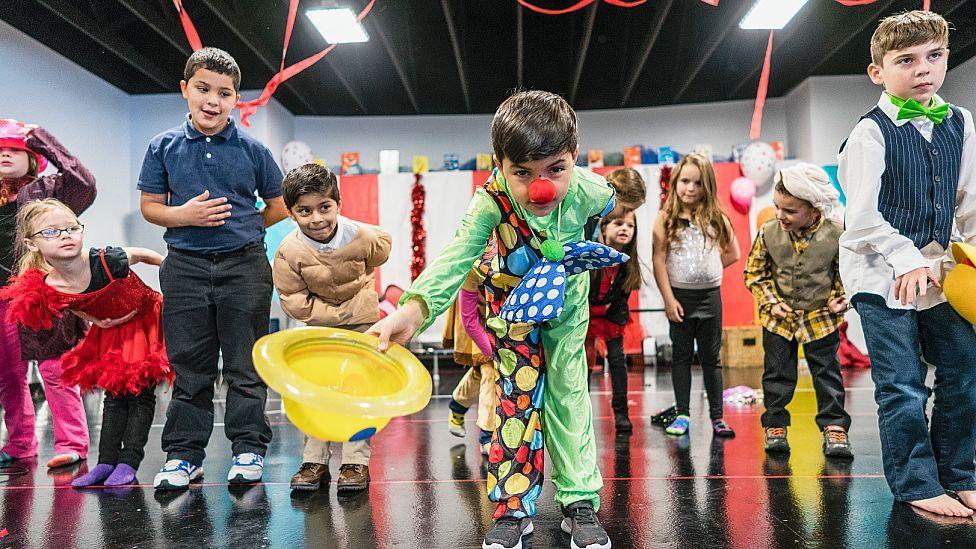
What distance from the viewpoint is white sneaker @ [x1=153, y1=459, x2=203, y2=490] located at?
2336 millimetres

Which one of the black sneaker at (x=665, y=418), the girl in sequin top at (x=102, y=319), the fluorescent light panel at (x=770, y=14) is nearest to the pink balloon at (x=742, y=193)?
the fluorescent light panel at (x=770, y=14)

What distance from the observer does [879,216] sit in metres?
1.94

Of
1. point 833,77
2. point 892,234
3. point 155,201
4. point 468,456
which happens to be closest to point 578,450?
point 892,234

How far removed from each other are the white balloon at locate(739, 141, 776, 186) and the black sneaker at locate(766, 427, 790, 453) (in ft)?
17.2

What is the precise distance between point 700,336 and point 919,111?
1563 mm

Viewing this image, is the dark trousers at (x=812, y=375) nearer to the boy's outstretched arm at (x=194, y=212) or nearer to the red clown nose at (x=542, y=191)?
the red clown nose at (x=542, y=191)

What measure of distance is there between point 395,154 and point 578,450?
261 inches

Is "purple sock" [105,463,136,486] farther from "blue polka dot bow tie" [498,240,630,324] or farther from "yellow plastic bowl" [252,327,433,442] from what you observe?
"blue polka dot bow tie" [498,240,630,324]

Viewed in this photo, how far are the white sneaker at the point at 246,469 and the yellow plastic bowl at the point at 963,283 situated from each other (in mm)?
2085

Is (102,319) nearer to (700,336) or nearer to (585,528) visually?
(585,528)

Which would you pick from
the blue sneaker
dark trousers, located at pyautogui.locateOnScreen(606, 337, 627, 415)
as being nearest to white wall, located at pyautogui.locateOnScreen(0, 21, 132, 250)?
dark trousers, located at pyautogui.locateOnScreen(606, 337, 627, 415)

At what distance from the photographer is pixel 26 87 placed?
5715 mm

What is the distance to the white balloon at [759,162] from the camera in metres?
7.46

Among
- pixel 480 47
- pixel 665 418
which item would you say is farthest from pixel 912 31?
pixel 480 47
